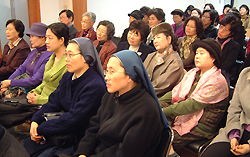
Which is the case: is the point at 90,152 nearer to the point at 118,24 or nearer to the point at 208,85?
the point at 208,85

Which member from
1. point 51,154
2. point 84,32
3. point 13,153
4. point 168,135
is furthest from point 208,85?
point 84,32

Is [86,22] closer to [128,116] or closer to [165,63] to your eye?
[165,63]

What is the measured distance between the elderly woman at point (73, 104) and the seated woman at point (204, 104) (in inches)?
32.4

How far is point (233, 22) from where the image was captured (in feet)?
12.3

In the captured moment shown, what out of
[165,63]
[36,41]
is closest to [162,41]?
[165,63]

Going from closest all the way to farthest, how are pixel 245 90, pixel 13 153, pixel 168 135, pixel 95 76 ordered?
pixel 13 153
pixel 168 135
pixel 245 90
pixel 95 76

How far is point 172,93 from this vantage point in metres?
2.65

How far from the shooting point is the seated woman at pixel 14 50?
4254 mm

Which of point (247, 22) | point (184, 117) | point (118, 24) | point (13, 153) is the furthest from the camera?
point (118, 24)

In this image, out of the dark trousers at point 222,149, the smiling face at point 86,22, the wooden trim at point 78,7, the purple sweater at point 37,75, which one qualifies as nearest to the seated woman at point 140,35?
the purple sweater at point 37,75

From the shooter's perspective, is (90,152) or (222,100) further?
(222,100)

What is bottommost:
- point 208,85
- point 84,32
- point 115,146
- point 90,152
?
point 90,152

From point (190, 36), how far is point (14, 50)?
134 inches

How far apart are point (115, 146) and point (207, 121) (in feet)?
3.64
